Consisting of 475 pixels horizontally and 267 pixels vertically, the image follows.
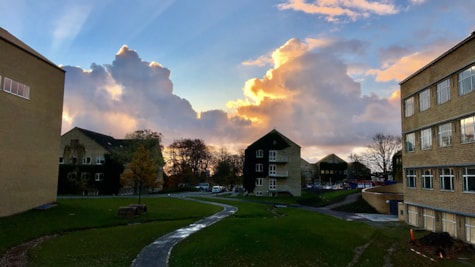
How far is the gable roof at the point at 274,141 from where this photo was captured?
74.6m

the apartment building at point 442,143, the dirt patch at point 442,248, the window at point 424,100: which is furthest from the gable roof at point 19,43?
the window at point 424,100

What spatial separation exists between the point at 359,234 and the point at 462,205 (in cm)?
722

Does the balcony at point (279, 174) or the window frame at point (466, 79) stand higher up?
the window frame at point (466, 79)

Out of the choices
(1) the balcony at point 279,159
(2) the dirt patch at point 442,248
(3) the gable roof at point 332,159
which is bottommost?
(2) the dirt patch at point 442,248

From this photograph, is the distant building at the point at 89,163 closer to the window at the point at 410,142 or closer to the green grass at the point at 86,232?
the green grass at the point at 86,232

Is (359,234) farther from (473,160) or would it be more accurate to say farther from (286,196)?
(286,196)

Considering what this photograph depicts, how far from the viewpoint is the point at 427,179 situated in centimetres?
3231

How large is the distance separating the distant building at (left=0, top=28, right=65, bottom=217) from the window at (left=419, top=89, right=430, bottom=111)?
3459 cm

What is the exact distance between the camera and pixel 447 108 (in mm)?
28547

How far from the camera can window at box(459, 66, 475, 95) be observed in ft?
82.8

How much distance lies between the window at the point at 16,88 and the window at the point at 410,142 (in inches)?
1381

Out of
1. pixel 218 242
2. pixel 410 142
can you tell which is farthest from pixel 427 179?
pixel 218 242

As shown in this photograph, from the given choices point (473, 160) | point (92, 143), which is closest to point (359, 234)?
point (473, 160)

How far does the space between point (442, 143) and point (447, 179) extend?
2836 mm
